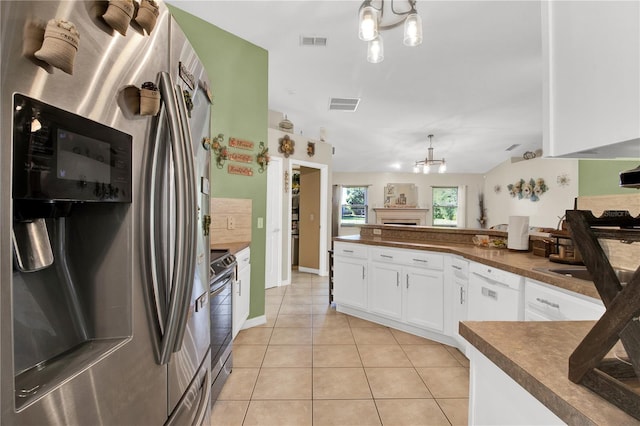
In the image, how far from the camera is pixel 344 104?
4879 mm

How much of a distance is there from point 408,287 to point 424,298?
0.18 metres

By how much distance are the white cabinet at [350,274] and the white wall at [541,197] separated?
500 centimetres

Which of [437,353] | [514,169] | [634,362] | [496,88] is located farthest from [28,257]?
[514,169]

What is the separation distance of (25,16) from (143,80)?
0.30 m

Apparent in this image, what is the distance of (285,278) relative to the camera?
4871 mm

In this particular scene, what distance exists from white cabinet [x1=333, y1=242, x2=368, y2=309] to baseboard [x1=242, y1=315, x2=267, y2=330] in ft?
2.81

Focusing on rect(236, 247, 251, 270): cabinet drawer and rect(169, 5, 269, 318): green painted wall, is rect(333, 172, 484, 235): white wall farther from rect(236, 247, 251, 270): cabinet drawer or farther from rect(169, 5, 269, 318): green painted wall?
rect(236, 247, 251, 270): cabinet drawer

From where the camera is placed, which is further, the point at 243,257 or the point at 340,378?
the point at 243,257

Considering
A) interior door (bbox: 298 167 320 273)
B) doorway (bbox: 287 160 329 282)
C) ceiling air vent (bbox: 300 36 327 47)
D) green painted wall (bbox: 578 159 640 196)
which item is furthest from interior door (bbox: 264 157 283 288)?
green painted wall (bbox: 578 159 640 196)

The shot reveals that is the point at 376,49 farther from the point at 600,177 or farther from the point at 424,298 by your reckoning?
the point at 600,177

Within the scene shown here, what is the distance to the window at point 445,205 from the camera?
9.60 meters

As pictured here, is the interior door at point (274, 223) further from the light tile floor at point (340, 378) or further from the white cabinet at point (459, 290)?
the white cabinet at point (459, 290)

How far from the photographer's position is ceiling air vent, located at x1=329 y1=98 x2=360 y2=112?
4723 mm

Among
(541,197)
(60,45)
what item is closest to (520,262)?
(60,45)
